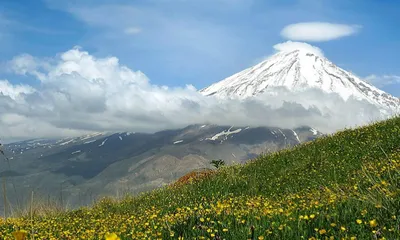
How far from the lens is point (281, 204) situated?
380 inches

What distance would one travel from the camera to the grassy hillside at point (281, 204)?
575 centimetres

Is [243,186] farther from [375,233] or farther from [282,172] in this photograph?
[375,233]

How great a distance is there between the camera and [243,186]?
16.4 m

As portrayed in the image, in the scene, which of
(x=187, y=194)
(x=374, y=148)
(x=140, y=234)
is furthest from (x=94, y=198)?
(x=140, y=234)

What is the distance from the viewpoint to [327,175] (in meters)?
14.6

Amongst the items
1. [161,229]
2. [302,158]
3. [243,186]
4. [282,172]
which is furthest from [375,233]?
[302,158]

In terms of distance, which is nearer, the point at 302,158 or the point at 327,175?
the point at 327,175

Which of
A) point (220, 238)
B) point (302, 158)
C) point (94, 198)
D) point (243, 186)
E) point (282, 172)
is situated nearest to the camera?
point (220, 238)

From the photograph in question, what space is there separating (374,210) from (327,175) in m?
8.62

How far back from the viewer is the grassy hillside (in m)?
5.75

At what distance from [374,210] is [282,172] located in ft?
37.4

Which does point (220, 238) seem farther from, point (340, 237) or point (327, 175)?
point (327, 175)

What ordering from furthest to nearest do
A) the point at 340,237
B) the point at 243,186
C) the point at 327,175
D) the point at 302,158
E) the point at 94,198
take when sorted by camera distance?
the point at 94,198 < the point at 302,158 < the point at 243,186 < the point at 327,175 < the point at 340,237

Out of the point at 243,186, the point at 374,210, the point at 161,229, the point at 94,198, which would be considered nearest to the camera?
the point at 374,210
